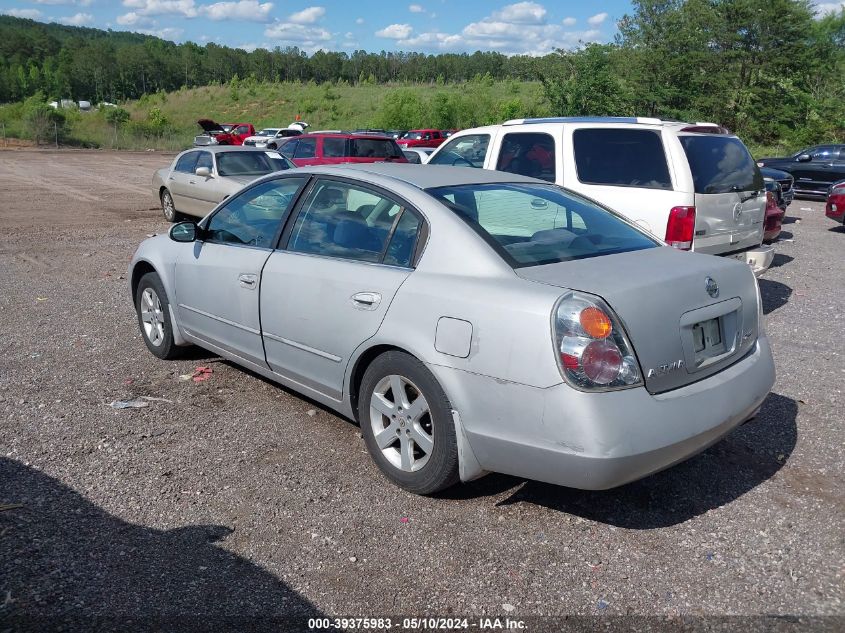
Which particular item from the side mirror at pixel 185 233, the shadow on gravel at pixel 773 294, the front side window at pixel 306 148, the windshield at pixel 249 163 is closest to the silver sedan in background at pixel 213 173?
the windshield at pixel 249 163

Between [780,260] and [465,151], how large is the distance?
5780 millimetres

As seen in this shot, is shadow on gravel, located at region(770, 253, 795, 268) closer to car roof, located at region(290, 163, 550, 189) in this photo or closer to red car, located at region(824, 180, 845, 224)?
red car, located at region(824, 180, 845, 224)

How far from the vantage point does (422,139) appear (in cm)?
3428

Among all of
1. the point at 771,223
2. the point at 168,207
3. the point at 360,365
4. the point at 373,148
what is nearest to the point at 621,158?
the point at 771,223

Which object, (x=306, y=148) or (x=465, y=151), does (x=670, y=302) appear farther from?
(x=306, y=148)

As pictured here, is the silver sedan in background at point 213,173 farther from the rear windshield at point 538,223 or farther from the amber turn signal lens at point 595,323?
the amber turn signal lens at point 595,323

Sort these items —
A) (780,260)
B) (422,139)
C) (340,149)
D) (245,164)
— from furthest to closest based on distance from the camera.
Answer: (422,139), (340,149), (245,164), (780,260)

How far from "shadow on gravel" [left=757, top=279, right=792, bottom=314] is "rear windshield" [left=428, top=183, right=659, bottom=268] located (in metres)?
4.34

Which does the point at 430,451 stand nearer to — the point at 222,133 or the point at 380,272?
the point at 380,272

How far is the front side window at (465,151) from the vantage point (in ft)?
26.1

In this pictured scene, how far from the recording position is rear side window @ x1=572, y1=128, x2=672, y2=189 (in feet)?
21.9

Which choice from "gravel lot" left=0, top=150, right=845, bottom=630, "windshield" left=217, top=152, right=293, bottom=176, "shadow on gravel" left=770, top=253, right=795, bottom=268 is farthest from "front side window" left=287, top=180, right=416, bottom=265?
"windshield" left=217, top=152, right=293, bottom=176

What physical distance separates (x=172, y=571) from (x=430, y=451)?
4.07 ft

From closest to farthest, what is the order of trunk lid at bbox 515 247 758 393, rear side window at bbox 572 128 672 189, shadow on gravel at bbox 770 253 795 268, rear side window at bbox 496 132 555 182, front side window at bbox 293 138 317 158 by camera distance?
trunk lid at bbox 515 247 758 393 < rear side window at bbox 572 128 672 189 < rear side window at bbox 496 132 555 182 < shadow on gravel at bbox 770 253 795 268 < front side window at bbox 293 138 317 158
